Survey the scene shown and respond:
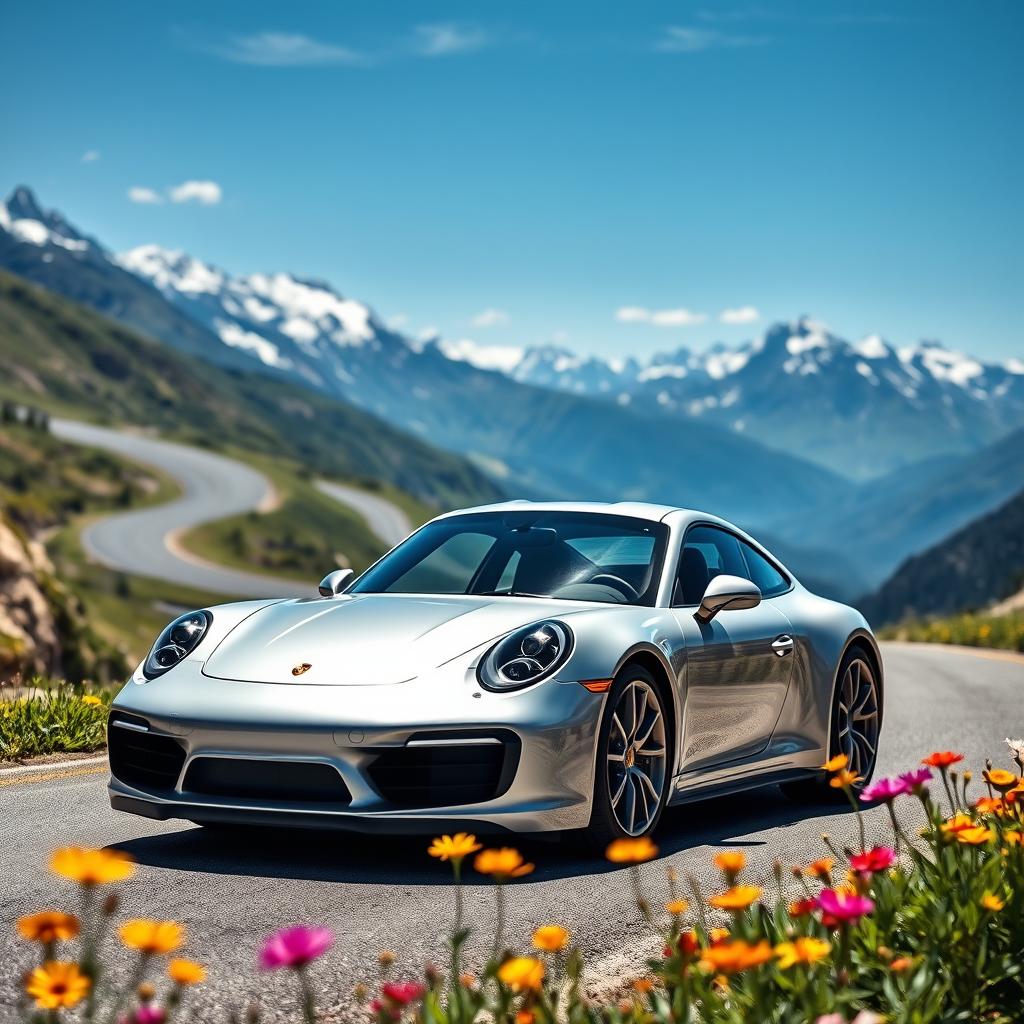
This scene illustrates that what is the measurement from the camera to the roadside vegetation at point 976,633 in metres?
24.9

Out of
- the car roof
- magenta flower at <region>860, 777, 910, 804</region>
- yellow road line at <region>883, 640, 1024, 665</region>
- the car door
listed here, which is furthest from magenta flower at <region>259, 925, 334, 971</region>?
yellow road line at <region>883, 640, 1024, 665</region>

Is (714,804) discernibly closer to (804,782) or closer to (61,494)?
(804,782)

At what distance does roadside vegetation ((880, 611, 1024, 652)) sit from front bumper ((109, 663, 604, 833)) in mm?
20774

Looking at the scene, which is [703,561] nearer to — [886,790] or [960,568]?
[886,790]

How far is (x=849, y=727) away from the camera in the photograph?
24.5 ft

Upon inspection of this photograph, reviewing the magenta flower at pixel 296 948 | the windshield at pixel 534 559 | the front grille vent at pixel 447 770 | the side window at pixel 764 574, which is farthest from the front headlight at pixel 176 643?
the magenta flower at pixel 296 948

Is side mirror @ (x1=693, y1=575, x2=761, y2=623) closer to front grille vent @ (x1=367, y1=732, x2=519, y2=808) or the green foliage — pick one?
front grille vent @ (x1=367, y1=732, x2=519, y2=808)

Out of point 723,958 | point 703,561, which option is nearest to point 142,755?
point 703,561

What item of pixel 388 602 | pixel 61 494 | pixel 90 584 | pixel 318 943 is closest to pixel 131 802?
pixel 388 602

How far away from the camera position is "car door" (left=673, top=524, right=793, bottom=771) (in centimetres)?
616

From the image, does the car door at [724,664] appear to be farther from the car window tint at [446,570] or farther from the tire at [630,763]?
the car window tint at [446,570]

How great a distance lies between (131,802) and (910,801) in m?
4.06

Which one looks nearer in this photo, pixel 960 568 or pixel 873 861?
pixel 873 861

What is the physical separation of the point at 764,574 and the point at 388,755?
9.88 feet
